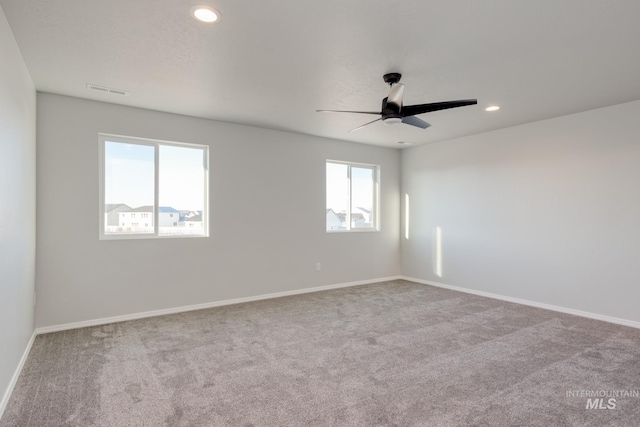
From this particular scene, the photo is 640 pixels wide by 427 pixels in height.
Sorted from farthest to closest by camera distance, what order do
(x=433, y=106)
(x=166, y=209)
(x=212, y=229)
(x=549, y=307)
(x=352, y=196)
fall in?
(x=352, y=196) → (x=212, y=229) → (x=549, y=307) → (x=166, y=209) → (x=433, y=106)

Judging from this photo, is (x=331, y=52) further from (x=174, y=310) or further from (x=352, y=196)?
(x=352, y=196)

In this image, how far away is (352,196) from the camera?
20.5 feet

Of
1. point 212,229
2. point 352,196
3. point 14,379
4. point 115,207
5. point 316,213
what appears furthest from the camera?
point 352,196

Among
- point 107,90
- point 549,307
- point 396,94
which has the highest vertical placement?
point 107,90

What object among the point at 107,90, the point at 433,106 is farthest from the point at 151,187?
the point at 433,106

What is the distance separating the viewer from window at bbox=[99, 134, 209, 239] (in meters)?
4.07

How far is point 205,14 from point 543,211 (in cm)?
470

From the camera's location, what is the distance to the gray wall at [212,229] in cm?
371

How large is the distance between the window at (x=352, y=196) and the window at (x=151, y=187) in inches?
87.0

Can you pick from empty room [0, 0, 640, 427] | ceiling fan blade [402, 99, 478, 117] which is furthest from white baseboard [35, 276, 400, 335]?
ceiling fan blade [402, 99, 478, 117]

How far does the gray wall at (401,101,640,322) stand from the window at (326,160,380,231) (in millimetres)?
913

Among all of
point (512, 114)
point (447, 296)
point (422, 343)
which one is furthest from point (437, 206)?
point (422, 343)

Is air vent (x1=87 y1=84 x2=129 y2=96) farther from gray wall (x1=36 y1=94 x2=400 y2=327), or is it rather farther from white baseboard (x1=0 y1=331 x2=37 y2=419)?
white baseboard (x1=0 y1=331 x2=37 y2=419)

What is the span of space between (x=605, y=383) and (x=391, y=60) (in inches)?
117
